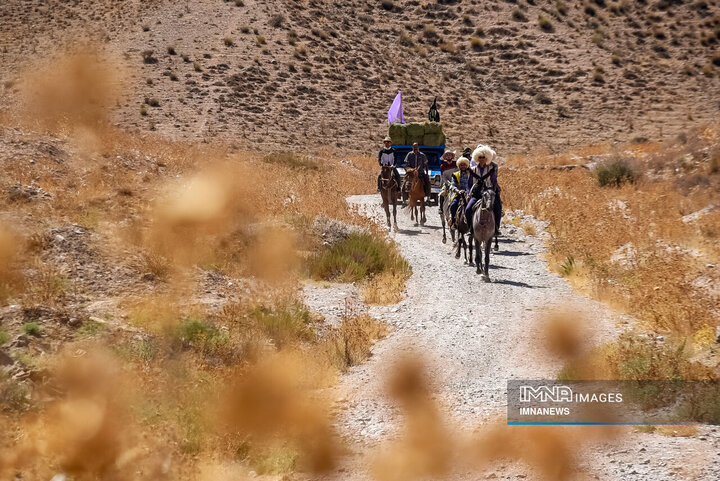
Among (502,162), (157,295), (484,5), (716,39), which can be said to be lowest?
(502,162)

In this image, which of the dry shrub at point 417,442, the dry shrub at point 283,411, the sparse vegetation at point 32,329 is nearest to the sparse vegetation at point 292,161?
the dry shrub at point 283,411

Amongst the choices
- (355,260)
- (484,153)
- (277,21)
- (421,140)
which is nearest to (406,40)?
(277,21)

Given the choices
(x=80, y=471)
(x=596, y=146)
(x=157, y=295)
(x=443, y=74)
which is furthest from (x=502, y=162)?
(x=80, y=471)

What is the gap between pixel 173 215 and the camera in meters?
16.2

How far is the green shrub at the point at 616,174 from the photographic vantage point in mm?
24953

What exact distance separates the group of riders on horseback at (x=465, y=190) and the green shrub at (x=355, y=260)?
5.76 ft

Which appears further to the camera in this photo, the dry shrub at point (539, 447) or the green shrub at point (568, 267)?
the green shrub at point (568, 267)

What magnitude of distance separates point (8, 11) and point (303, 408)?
54091 millimetres

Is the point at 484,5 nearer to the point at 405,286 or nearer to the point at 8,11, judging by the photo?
the point at 8,11

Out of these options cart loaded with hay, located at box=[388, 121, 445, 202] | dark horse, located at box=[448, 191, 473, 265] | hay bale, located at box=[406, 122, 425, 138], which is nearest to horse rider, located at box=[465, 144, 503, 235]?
dark horse, located at box=[448, 191, 473, 265]

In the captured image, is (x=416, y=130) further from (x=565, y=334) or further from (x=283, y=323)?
(x=565, y=334)

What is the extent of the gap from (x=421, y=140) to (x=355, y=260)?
Answer: 13.8 metres

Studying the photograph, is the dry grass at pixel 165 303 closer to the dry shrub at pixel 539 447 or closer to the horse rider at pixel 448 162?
the dry shrub at pixel 539 447

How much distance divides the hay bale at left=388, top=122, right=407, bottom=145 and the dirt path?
41.2 ft
